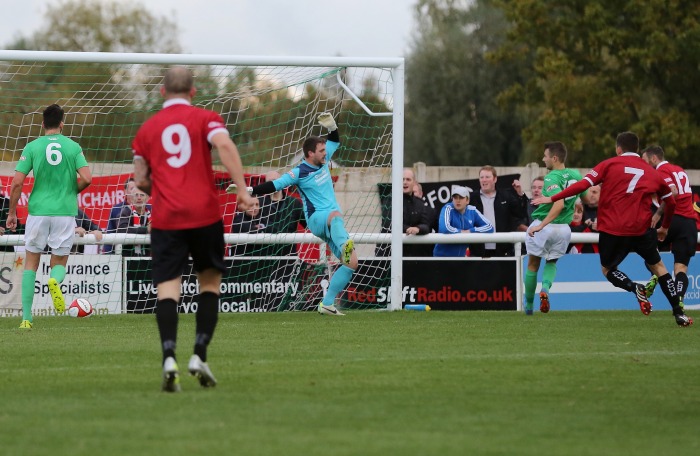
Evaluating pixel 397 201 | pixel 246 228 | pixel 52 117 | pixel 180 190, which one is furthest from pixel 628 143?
pixel 180 190

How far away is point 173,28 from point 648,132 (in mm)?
25776

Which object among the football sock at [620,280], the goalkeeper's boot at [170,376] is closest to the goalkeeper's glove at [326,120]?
the football sock at [620,280]

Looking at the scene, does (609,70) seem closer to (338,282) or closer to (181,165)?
(338,282)

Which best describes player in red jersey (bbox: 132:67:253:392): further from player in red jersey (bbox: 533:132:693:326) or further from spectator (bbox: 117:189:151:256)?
spectator (bbox: 117:189:151:256)

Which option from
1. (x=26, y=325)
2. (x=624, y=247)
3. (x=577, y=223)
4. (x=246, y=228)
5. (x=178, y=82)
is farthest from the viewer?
(x=577, y=223)

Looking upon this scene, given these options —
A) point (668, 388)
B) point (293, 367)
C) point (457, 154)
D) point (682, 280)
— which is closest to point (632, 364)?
point (668, 388)

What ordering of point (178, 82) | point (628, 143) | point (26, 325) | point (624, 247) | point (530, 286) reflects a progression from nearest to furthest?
point (178, 82)
point (26, 325)
point (624, 247)
point (628, 143)
point (530, 286)

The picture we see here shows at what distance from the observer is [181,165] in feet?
25.2

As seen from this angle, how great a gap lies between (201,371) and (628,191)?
7306mm

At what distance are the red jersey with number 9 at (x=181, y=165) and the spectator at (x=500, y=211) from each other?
11.0 meters

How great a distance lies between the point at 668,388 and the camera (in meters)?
7.78

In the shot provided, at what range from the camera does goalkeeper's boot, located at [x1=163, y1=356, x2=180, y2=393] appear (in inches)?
290

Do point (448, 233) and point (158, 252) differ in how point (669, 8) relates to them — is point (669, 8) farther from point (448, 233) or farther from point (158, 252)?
point (158, 252)

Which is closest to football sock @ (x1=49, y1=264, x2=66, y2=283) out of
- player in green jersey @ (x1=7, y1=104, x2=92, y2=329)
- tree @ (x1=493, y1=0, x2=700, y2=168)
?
player in green jersey @ (x1=7, y1=104, x2=92, y2=329)
